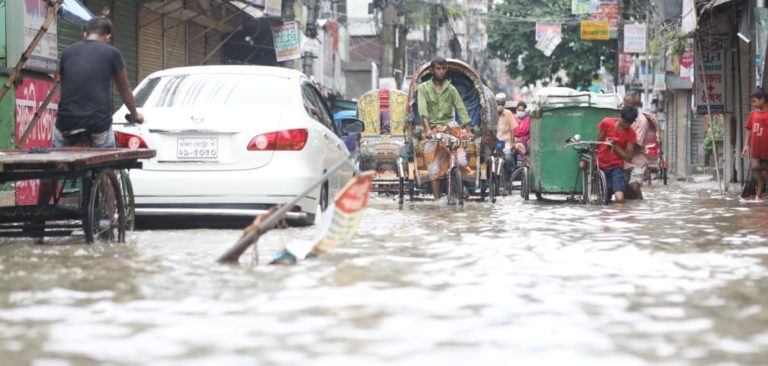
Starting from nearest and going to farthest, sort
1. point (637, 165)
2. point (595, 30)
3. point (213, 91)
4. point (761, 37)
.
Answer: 1. point (213, 91)
2. point (761, 37)
3. point (637, 165)
4. point (595, 30)

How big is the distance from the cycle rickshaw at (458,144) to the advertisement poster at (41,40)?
440 cm

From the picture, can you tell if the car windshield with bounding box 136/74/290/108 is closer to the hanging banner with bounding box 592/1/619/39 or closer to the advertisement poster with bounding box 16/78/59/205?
the advertisement poster with bounding box 16/78/59/205

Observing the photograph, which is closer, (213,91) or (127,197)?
(127,197)

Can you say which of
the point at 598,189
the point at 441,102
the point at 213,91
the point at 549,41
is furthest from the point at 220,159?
the point at 549,41

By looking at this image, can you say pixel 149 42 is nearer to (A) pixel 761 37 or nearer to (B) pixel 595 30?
(A) pixel 761 37

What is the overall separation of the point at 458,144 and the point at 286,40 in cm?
1108

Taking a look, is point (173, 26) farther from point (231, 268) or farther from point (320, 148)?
point (231, 268)

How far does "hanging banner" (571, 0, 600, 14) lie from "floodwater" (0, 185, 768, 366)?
105 feet

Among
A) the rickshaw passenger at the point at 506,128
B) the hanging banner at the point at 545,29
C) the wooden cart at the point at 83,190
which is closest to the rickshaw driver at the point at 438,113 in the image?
the rickshaw passenger at the point at 506,128

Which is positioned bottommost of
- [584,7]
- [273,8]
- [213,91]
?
[213,91]

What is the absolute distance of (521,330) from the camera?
5.04 m

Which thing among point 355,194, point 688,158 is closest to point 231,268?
point 355,194

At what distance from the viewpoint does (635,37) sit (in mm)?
42375

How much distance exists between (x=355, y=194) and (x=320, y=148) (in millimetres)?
4014
